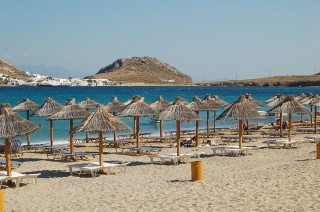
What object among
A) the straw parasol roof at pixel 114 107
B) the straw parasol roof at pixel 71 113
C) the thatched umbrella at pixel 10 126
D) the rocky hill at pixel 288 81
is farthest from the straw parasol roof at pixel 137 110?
the rocky hill at pixel 288 81

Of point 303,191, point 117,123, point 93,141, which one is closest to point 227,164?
point 117,123

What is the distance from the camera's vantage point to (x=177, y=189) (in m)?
12.7

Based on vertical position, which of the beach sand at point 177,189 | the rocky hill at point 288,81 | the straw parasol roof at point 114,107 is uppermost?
the rocky hill at point 288,81

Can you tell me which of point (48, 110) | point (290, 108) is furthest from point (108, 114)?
point (290, 108)

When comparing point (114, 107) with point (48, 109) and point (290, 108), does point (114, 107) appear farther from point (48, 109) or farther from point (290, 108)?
point (290, 108)

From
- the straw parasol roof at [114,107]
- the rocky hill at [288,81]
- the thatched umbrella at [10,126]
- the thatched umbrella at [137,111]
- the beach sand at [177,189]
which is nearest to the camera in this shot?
the beach sand at [177,189]

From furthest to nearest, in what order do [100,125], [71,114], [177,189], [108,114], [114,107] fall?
[114,107]
[71,114]
[108,114]
[100,125]
[177,189]

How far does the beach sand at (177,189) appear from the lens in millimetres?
10750

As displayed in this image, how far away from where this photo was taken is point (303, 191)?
11227 millimetres

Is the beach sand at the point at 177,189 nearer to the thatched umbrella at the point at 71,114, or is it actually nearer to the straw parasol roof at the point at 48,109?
the thatched umbrella at the point at 71,114

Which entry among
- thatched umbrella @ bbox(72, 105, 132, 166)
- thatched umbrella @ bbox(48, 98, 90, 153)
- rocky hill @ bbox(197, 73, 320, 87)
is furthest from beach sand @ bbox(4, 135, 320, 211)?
rocky hill @ bbox(197, 73, 320, 87)

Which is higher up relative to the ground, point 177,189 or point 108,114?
point 108,114

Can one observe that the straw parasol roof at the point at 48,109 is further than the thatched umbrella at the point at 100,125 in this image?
Yes

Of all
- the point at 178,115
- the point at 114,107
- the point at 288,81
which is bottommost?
the point at 178,115
